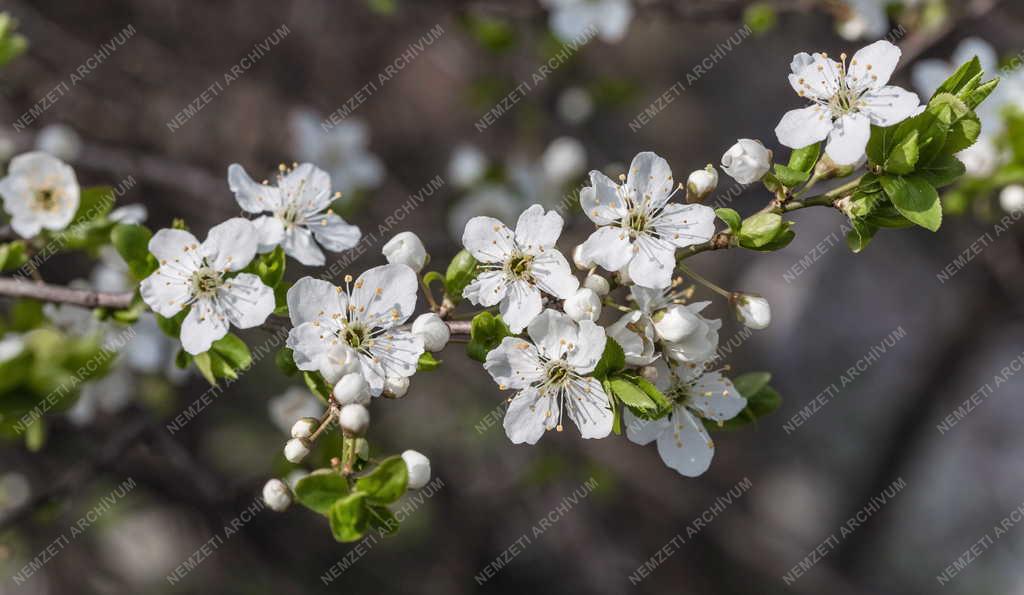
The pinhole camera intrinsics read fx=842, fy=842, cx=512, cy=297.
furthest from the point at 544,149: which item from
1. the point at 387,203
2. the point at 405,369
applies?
the point at 405,369

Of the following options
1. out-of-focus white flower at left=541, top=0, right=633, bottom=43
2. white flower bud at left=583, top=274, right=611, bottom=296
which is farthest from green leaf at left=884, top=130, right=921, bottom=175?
out-of-focus white flower at left=541, top=0, right=633, bottom=43

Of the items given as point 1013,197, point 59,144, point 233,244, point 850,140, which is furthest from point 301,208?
point 1013,197

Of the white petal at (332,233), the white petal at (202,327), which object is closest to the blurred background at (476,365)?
the white petal at (332,233)

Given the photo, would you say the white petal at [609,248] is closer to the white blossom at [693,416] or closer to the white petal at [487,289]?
the white petal at [487,289]

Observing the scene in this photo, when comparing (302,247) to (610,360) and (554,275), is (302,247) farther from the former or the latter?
(610,360)

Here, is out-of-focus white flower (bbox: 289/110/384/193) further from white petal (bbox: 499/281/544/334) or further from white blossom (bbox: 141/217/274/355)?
white petal (bbox: 499/281/544/334)

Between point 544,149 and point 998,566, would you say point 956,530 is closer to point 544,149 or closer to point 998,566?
point 998,566
